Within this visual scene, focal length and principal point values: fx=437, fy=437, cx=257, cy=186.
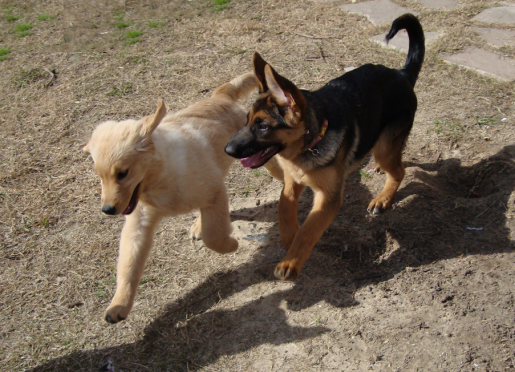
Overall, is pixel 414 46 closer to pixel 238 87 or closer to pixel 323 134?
pixel 323 134

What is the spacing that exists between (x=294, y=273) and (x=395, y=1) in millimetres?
5980

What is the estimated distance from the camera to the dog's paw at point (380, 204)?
4.10m

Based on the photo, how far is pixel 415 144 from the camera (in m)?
4.86

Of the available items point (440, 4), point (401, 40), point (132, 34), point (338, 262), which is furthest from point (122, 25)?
point (338, 262)

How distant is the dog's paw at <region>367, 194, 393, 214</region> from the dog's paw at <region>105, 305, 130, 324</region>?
2.36 m

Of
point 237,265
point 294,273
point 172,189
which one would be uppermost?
point 172,189

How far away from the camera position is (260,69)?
3.34m

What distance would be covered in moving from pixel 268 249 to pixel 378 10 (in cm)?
522

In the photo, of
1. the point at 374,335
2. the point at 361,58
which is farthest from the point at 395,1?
the point at 374,335

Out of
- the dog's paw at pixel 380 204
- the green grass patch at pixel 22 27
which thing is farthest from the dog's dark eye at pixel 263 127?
the green grass patch at pixel 22 27

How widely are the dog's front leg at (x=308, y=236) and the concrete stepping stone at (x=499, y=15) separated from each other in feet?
15.9

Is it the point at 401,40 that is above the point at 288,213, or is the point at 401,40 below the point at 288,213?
above

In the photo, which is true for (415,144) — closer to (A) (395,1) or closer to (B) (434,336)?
(B) (434,336)

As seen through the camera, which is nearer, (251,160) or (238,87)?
(251,160)
